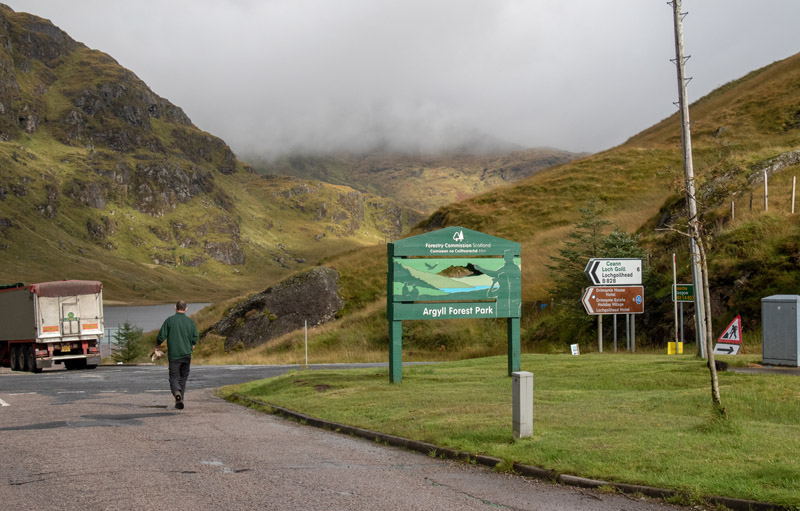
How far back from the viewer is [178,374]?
15.1m

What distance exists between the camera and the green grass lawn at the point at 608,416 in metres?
7.73

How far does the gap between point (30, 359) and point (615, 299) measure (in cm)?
2461

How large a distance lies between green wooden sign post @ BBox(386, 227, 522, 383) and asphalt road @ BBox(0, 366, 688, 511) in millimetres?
4551

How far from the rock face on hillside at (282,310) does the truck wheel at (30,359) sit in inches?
651

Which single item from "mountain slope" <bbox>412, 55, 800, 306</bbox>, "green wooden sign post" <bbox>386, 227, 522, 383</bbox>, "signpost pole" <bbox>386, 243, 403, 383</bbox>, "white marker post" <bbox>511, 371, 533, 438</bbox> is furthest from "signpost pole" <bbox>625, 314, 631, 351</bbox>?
"white marker post" <bbox>511, 371, 533, 438</bbox>

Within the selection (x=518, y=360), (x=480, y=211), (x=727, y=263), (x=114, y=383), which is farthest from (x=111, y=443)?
(x=480, y=211)

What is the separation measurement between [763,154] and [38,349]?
37.8 m

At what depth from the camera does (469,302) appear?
695 inches

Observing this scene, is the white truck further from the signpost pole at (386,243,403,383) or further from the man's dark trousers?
the signpost pole at (386,243,403,383)

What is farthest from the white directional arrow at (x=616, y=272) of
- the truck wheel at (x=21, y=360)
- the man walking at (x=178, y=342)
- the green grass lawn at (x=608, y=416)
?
the truck wheel at (x=21, y=360)

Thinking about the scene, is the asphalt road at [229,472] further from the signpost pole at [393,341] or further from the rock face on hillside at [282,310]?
the rock face on hillside at [282,310]

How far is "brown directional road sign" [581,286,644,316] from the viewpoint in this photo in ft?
77.3

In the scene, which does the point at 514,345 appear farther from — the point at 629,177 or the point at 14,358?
the point at 629,177

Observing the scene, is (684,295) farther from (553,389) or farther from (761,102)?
(761,102)
